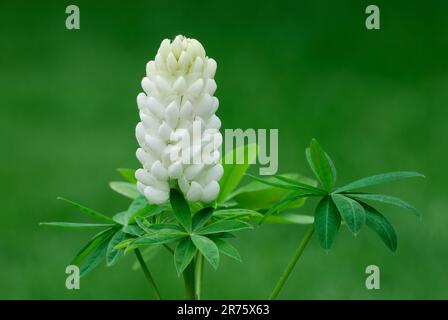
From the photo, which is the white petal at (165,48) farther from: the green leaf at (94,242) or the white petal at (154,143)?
the green leaf at (94,242)

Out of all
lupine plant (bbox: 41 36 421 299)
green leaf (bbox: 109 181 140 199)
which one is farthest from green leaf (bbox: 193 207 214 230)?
green leaf (bbox: 109 181 140 199)

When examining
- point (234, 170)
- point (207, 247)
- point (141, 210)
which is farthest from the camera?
point (234, 170)

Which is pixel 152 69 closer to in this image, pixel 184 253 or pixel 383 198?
pixel 184 253

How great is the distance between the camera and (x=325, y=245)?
985 mm

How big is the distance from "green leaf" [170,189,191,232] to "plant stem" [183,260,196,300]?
77 millimetres

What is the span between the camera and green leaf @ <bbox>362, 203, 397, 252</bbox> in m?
1.00

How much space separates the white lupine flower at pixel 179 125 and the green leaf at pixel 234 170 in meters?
0.18

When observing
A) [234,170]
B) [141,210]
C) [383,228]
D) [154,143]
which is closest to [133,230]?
[141,210]

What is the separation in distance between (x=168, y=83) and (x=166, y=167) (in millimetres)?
119

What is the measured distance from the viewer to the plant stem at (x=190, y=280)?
3.44 feet

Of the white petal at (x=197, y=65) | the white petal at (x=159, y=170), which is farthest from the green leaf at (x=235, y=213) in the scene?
the white petal at (x=197, y=65)

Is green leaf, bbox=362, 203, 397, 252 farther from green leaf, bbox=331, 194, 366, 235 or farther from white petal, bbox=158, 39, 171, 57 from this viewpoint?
white petal, bbox=158, 39, 171, 57

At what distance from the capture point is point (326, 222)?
3.31 ft

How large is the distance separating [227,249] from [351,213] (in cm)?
18
